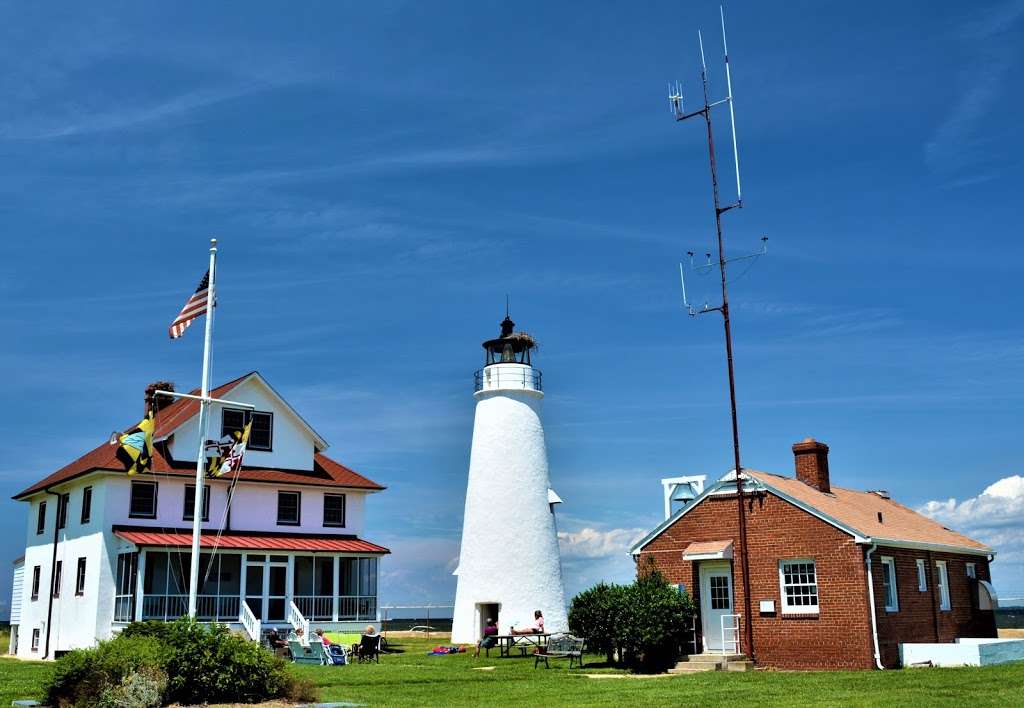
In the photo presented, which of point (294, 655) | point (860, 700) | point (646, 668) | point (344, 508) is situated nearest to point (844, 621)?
point (646, 668)

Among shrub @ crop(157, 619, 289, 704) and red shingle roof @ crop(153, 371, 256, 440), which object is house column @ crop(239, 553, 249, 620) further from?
shrub @ crop(157, 619, 289, 704)

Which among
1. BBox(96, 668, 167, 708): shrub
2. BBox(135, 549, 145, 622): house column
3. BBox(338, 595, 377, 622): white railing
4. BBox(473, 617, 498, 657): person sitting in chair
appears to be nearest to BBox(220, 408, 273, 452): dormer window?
BBox(135, 549, 145, 622): house column

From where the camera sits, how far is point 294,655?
27.2 m

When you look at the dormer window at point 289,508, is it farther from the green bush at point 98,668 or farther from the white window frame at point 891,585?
the white window frame at point 891,585

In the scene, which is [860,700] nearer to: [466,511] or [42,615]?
[466,511]

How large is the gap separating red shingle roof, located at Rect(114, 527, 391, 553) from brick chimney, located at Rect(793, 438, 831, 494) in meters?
15.5

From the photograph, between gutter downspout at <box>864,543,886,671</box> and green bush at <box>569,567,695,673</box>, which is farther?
green bush at <box>569,567,695,673</box>

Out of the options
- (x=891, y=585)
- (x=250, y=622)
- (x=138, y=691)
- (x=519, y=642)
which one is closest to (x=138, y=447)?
(x=138, y=691)

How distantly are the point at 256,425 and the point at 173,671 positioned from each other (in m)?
21.2

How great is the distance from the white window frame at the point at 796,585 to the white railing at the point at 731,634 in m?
1.21

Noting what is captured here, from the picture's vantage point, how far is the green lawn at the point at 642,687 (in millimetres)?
16922

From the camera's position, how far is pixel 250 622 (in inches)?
1233

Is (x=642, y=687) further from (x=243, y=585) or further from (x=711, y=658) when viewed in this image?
(x=243, y=585)

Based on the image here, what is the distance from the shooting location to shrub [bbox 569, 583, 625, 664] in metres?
24.7
